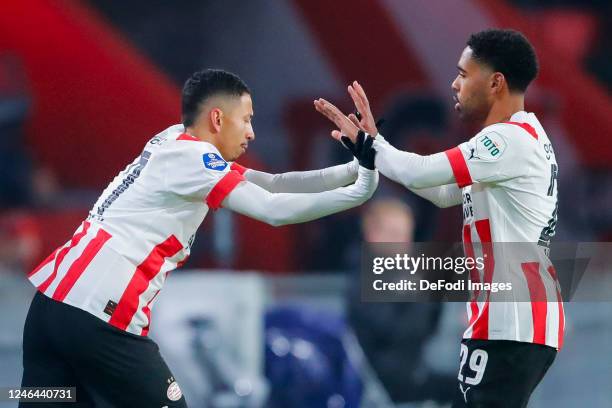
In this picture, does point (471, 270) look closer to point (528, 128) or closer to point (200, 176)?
point (528, 128)

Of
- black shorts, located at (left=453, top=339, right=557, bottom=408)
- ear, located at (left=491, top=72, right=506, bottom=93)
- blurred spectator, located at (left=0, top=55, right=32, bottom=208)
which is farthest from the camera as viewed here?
blurred spectator, located at (left=0, top=55, right=32, bottom=208)

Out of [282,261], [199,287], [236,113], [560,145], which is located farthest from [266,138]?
[236,113]

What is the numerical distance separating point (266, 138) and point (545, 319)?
20.7 feet

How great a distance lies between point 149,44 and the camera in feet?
38.4

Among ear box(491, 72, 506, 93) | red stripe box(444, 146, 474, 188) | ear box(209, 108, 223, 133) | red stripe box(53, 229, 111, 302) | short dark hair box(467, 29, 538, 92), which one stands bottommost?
red stripe box(53, 229, 111, 302)

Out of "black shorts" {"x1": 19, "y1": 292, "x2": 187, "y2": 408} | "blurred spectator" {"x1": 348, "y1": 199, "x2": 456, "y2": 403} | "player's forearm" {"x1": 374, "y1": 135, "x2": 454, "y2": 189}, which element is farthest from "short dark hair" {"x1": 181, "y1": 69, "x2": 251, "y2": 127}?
"blurred spectator" {"x1": 348, "y1": 199, "x2": 456, "y2": 403}

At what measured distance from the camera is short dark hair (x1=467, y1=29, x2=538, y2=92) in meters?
4.40

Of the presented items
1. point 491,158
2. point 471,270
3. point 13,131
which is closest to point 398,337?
point 471,270

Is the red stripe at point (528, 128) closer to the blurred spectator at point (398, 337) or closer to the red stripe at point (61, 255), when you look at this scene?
the red stripe at point (61, 255)

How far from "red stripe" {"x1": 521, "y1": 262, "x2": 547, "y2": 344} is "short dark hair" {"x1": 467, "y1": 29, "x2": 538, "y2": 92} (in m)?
0.72

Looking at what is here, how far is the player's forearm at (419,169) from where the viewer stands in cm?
423

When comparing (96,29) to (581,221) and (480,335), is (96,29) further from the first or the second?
(480,335)

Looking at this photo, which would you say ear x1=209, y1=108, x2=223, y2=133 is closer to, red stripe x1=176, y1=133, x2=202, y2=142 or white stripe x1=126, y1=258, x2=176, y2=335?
red stripe x1=176, y1=133, x2=202, y2=142

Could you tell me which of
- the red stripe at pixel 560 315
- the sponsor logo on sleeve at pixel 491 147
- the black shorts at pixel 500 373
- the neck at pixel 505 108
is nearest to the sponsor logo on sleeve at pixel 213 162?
the sponsor logo on sleeve at pixel 491 147
